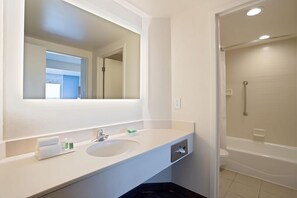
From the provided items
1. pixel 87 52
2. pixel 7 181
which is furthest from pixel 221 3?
pixel 7 181

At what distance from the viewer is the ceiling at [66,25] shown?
40.3 inches

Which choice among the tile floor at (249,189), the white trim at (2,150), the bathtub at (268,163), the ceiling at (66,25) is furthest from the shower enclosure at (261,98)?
the white trim at (2,150)

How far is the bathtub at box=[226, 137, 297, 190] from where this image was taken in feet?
6.18

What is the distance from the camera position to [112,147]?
127 cm

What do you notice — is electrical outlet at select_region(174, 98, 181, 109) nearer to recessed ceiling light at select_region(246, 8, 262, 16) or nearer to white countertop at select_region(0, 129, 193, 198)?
white countertop at select_region(0, 129, 193, 198)

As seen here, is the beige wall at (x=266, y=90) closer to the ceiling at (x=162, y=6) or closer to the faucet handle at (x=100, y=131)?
the ceiling at (x=162, y=6)

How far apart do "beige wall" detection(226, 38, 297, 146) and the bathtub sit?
15 cm

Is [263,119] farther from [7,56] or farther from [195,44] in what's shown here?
[7,56]

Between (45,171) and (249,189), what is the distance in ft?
7.06

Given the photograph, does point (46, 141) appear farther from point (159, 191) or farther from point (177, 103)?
point (159, 191)

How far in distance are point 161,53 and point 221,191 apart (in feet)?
5.76

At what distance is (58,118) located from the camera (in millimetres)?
1090

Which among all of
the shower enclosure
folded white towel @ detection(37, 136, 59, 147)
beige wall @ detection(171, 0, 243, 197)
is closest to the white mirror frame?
folded white towel @ detection(37, 136, 59, 147)

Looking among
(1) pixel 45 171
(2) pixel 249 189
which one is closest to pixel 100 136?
(1) pixel 45 171
